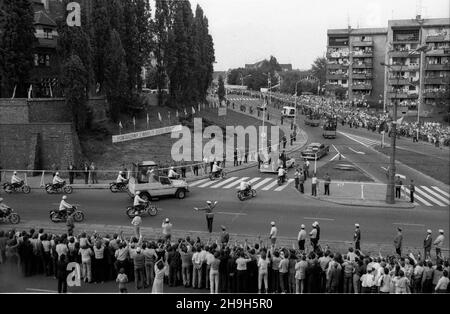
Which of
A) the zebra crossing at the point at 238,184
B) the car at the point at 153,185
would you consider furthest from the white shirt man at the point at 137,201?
the zebra crossing at the point at 238,184

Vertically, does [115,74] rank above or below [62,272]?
above

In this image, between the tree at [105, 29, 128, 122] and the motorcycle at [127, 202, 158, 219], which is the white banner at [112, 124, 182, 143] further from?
the motorcycle at [127, 202, 158, 219]

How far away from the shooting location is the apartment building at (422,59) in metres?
93.8

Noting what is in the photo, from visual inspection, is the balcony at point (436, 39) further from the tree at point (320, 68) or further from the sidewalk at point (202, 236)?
the sidewalk at point (202, 236)

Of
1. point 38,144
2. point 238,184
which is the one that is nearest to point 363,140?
point 238,184

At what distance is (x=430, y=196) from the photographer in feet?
106

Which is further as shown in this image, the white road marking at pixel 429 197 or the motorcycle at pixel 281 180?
the motorcycle at pixel 281 180

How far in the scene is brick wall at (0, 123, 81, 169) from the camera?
40.8 m

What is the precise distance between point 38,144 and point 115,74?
551 inches

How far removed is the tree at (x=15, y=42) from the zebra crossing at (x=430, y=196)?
34.5m

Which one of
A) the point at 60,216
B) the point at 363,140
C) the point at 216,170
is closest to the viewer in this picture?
the point at 60,216

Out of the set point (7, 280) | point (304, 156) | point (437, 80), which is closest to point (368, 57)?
point (437, 80)

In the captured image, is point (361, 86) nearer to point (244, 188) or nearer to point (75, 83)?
point (75, 83)
